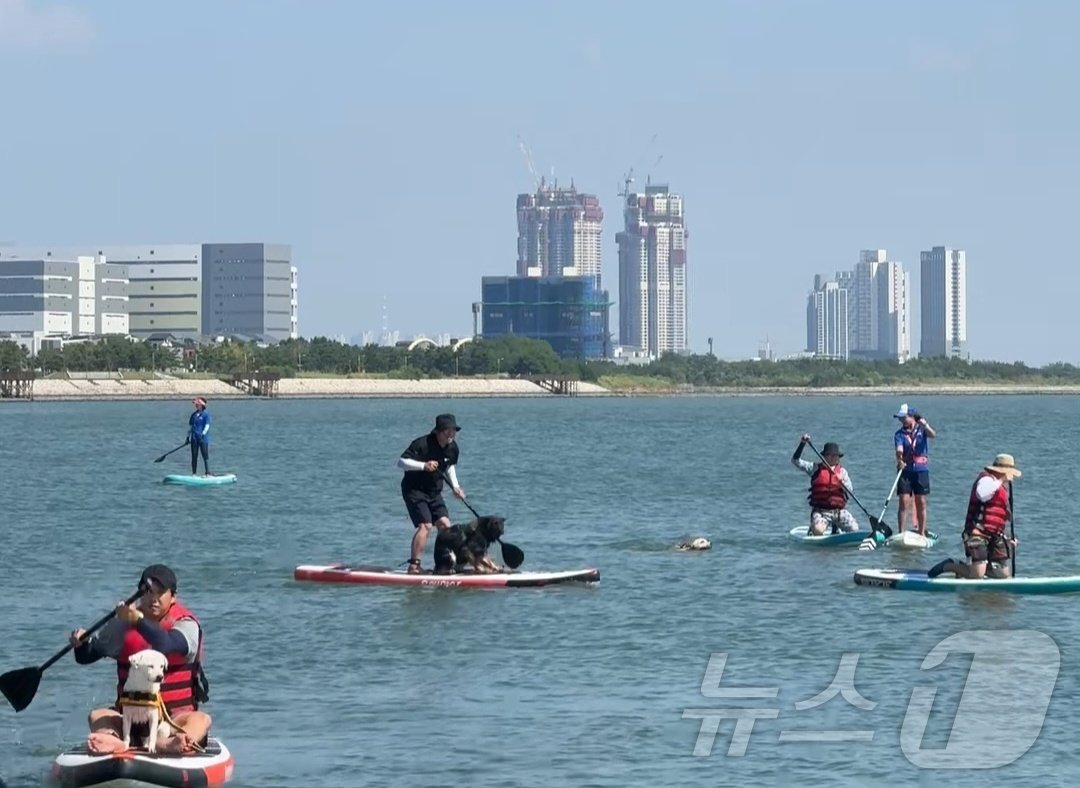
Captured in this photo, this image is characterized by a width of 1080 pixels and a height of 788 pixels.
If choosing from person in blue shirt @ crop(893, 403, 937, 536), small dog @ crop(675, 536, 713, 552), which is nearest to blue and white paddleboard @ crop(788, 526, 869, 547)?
person in blue shirt @ crop(893, 403, 937, 536)

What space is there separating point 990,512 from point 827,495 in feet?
26.0

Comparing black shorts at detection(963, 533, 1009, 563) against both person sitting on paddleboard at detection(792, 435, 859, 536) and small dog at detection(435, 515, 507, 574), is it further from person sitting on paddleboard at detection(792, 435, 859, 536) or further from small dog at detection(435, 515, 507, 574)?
person sitting on paddleboard at detection(792, 435, 859, 536)

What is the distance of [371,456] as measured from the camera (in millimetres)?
72375

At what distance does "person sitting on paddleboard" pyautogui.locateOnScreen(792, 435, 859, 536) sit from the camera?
3194 centimetres

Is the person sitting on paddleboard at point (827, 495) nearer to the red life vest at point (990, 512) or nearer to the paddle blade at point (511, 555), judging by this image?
the paddle blade at point (511, 555)

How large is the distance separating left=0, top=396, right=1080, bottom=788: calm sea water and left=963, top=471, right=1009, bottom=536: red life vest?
0.86 meters

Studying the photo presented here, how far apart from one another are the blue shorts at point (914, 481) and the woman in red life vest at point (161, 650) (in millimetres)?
17488

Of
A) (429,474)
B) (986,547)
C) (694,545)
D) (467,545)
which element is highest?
(429,474)

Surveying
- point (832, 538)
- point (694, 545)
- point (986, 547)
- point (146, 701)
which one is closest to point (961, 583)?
point (986, 547)

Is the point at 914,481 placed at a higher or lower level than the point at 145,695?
higher

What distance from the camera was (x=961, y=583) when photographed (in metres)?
25.6

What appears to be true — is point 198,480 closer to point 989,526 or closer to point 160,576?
point 989,526

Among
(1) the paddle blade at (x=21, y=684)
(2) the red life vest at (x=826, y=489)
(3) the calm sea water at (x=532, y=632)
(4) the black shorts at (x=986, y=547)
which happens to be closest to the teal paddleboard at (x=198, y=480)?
(3) the calm sea water at (x=532, y=632)

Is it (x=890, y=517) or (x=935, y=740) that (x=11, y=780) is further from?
(x=890, y=517)
